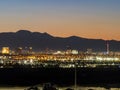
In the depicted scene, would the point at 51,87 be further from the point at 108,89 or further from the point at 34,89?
the point at 108,89

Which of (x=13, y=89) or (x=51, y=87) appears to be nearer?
(x=51, y=87)

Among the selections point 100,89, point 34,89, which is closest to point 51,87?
point 34,89

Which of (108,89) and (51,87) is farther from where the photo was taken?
(108,89)

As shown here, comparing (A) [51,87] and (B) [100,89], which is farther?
(B) [100,89]

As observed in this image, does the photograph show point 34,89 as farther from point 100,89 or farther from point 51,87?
point 100,89

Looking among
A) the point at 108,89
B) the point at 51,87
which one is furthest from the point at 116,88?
the point at 51,87

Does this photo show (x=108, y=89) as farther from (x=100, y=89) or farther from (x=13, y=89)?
(x=13, y=89)

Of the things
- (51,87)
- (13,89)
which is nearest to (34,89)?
(51,87)
